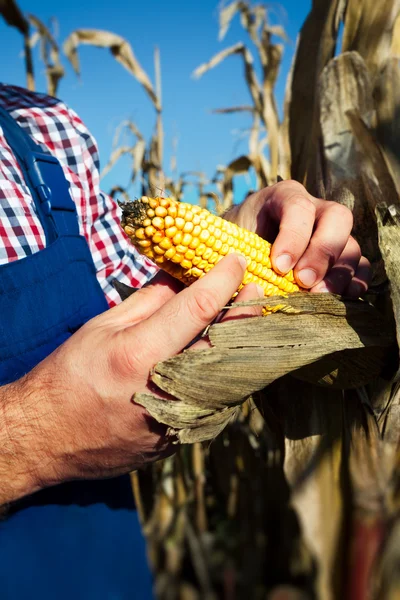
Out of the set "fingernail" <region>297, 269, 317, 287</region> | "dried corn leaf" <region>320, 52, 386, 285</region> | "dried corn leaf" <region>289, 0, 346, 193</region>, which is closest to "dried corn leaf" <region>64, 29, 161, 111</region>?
"dried corn leaf" <region>289, 0, 346, 193</region>

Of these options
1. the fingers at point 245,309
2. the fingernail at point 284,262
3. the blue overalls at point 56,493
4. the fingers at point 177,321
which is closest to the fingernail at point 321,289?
the fingernail at point 284,262

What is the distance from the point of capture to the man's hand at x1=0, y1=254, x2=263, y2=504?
0.79 meters

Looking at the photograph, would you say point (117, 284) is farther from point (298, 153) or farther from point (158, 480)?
point (158, 480)

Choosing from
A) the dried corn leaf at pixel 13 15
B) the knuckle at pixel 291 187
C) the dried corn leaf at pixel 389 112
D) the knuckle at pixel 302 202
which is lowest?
the knuckle at pixel 302 202

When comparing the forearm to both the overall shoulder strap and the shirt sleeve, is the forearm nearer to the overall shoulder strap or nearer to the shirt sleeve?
the overall shoulder strap

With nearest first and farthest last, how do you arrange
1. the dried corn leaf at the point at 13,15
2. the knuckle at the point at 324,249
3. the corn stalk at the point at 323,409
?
1. the corn stalk at the point at 323,409
2. the knuckle at the point at 324,249
3. the dried corn leaf at the point at 13,15

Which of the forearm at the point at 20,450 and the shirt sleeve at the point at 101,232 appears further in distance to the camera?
the shirt sleeve at the point at 101,232

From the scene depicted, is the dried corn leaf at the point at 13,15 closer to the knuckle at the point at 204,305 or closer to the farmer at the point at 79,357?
the farmer at the point at 79,357

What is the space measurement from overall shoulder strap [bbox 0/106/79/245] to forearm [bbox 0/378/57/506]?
0.52m

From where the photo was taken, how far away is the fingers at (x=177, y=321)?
30.9 inches

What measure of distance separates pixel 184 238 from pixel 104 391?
0.27 m

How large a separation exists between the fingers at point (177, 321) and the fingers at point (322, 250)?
11.1 inches

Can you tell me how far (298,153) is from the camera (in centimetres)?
184

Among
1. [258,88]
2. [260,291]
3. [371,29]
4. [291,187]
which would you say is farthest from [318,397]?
[258,88]
